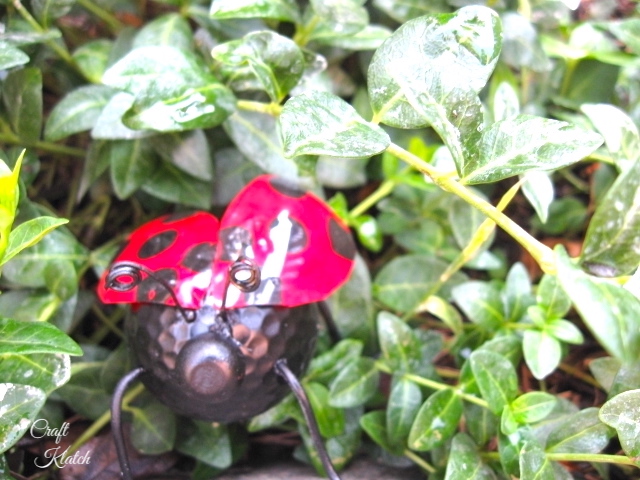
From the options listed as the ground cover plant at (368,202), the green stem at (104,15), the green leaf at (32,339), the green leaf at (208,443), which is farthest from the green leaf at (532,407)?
the green stem at (104,15)

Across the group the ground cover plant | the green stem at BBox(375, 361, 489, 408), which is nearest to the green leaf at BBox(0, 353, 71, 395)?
the ground cover plant

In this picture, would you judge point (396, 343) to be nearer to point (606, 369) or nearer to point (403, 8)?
point (606, 369)

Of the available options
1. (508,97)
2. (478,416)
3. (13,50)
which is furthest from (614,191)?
(13,50)

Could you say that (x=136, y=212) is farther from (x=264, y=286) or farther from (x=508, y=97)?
(x=508, y=97)

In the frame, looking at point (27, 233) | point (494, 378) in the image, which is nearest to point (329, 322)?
point (494, 378)

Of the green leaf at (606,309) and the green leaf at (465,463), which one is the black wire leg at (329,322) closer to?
the green leaf at (465,463)

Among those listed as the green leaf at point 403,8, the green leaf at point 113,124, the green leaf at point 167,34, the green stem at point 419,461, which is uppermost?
the green leaf at point 403,8

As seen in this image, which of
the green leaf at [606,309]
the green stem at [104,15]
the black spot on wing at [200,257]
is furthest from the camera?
the green stem at [104,15]
